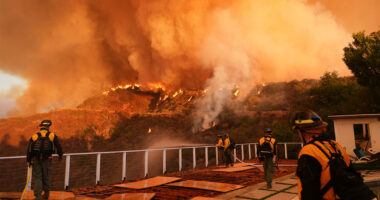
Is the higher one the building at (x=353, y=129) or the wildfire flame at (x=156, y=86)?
the wildfire flame at (x=156, y=86)

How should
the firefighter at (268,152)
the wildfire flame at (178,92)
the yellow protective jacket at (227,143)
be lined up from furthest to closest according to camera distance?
1. the wildfire flame at (178,92)
2. the yellow protective jacket at (227,143)
3. the firefighter at (268,152)

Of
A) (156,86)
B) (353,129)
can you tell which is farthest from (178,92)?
(353,129)

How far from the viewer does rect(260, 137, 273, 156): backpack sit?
679 centimetres

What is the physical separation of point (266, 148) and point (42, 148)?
239 inches

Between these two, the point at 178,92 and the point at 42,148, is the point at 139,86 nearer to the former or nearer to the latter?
the point at 178,92

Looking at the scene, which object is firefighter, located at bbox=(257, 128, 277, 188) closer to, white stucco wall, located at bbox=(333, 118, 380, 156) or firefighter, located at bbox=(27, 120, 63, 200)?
firefighter, located at bbox=(27, 120, 63, 200)

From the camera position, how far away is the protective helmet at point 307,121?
197 centimetres

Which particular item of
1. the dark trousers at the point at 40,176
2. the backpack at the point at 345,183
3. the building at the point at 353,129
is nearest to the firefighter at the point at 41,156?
the dark trousers at the point at 40,176

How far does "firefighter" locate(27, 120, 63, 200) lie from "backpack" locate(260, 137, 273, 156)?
5.75 metres

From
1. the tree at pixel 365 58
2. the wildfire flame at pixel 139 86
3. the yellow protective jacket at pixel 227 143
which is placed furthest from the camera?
the wildfire flame at pixel 139 86

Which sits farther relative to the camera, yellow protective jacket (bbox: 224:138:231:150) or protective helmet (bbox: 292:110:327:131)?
yellow protective jacket (bbox: 224:138:231:150)

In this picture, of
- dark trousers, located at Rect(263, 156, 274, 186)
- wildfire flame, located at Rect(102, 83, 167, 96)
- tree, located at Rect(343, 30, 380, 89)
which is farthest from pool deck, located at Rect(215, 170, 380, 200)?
wildfire flame, located at Rect(102, 83, 167, 96)

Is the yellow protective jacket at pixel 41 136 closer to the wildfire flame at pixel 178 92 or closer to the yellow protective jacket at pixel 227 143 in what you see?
the yellow protective jacket at pixel 227 143

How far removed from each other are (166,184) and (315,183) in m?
6.16
